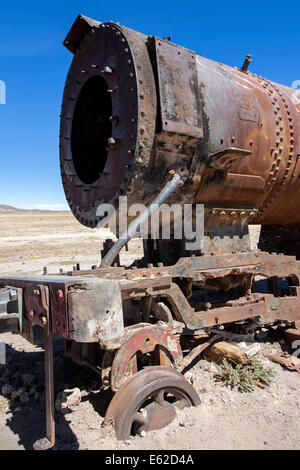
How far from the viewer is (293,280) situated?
15.2 ft

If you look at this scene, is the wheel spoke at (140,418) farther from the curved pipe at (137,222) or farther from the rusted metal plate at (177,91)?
the rusted metal plate at (177,91)

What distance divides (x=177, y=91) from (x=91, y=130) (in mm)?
1440

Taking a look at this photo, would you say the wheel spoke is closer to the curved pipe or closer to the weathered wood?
the curved pipe

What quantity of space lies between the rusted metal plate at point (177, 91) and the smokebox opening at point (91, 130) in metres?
1.06

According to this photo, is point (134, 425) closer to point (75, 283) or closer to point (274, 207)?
point (75, 283)

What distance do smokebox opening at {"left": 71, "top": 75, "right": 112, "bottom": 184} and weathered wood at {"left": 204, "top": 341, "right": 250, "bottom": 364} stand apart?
242 centimetres

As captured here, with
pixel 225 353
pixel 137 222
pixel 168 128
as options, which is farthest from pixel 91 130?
pixel 225 353

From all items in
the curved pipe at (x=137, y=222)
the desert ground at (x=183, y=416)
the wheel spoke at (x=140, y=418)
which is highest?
the curved pipe at (x=137, y=222)

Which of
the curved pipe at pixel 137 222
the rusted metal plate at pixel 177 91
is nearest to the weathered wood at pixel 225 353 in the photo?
the curved pipe at pixel 137 222

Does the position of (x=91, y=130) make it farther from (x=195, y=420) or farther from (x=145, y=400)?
Answer: (x=195, y=420)

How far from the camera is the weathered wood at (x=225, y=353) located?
388cm

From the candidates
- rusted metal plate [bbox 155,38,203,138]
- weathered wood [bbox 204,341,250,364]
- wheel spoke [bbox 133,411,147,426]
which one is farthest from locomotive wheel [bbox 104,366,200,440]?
rusted metal plate [bbox 155,38,203,138]

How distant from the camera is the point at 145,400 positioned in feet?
9.06
